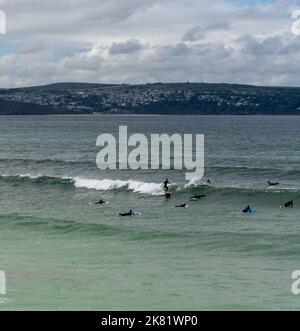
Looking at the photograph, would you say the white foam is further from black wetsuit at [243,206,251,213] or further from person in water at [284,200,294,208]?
black wetsuit at [243,206,251,213]

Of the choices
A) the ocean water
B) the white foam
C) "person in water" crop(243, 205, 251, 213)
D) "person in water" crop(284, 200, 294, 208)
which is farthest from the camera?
the white foam

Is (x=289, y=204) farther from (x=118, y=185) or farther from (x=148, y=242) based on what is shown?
(x=118, y=185)

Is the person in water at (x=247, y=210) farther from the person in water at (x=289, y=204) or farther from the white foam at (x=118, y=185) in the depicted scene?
the white foam at (x=118, y=185)

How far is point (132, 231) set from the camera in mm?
40594

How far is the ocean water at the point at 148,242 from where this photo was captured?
25.5 metres

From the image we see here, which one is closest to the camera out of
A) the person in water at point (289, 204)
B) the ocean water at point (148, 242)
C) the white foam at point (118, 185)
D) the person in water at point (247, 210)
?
the ocean water at point (148, 242)

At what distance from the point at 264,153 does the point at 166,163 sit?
67.4 feet

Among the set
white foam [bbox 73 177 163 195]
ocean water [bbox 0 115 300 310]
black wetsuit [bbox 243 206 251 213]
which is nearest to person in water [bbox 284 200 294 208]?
ocean water [bbox 0 115 300 310]

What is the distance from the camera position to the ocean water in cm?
2553

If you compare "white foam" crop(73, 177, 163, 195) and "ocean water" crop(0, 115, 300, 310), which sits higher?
"white foam" crop(73, 177, 163, 195)

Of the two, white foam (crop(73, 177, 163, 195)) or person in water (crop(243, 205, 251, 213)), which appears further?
white foam (crop(73, 177, 163, 195))

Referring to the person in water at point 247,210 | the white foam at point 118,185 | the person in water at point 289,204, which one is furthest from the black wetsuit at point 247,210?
the white foam at point 118,185

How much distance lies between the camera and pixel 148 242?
37562mm
